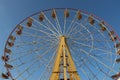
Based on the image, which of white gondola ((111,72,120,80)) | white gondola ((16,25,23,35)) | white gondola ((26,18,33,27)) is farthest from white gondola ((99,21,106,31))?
white gondola ((16,25,23,35))

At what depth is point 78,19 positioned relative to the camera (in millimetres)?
27812

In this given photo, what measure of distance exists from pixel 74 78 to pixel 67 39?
5.60 metres

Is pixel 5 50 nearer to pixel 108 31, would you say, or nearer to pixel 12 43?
pixel 12 43

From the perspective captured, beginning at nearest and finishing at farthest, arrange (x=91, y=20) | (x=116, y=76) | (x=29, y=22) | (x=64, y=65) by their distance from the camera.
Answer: (x=64, y=65) → (x=116, y=76) → (x=91, y=20) → (x=29, y=22)

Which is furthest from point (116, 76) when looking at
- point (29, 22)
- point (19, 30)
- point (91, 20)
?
point (19, 30)

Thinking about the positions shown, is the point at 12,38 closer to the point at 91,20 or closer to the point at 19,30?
the point at 19,30

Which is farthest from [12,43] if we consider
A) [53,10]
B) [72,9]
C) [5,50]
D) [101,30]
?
[101,30]

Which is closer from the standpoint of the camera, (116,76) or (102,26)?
(116,76)

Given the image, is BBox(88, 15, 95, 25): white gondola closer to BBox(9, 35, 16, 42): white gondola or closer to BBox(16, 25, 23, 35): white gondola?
BBox(16, 25, 23, 35): white gondola

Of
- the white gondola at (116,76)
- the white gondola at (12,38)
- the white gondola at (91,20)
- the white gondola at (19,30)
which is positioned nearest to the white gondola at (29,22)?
the white gondola at (19,30)

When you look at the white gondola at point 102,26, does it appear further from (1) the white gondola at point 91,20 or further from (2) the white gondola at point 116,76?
(2) the white gondola at point 116,76

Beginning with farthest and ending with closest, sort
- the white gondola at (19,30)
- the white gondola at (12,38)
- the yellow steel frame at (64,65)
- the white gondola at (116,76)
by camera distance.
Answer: the white gondola at (19,30), the white gondola at (12,38), the white gondola at (116,76), the yellow steel frame at (64,65)

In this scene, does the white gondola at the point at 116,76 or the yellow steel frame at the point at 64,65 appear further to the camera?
the white gondola at the point at 116,76

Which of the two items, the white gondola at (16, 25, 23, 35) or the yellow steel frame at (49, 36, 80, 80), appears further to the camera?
the white gondola at (16, 25, 23, 35)
